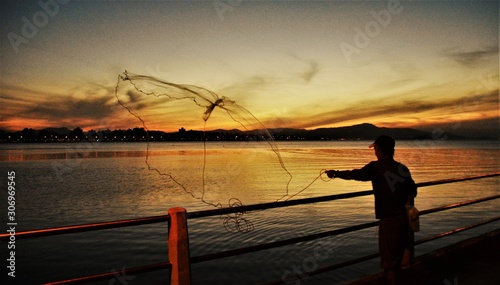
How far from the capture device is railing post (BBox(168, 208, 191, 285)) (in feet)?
11.3

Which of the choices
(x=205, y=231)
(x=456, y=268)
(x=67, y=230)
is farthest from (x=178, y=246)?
(x=205, y=231)

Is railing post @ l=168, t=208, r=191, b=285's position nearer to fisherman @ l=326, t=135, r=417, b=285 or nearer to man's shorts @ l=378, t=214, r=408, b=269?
fisherman @ l=326, t=135, r=417, b=285

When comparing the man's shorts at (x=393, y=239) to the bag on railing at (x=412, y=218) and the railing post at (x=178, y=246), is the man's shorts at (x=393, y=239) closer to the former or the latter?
the bag on railing at (x=412, y=218)


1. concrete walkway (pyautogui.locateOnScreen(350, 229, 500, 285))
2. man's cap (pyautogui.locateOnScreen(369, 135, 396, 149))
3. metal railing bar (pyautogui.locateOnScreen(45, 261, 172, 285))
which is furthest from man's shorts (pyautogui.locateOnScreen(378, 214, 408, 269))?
metal railing bar (pyautogui.locateOnScreen(45, 261, 172, 285))

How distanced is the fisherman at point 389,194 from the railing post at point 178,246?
161 cm

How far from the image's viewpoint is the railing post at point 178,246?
136 inches

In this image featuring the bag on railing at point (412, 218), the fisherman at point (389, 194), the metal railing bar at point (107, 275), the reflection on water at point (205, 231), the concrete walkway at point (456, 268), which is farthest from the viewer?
the reflection on water at point (205, 231)

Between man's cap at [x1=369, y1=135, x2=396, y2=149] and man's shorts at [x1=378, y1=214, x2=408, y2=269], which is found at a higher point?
man's cap at [x1=369, y1=135, x2=396, y2=149]

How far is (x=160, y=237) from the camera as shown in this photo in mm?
13469

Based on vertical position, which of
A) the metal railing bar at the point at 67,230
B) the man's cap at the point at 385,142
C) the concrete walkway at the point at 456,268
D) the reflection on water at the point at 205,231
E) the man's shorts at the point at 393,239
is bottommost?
the reflection on water at the point at 205,231

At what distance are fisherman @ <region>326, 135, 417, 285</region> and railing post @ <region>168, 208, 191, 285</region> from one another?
161 cm

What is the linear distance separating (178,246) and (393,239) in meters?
2.32

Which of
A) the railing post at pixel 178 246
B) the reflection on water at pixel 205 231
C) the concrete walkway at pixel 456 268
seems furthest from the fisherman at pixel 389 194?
the reflection on water at pixel 205 231

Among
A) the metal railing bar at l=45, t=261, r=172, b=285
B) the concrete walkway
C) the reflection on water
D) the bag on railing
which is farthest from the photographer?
the reflection on water
